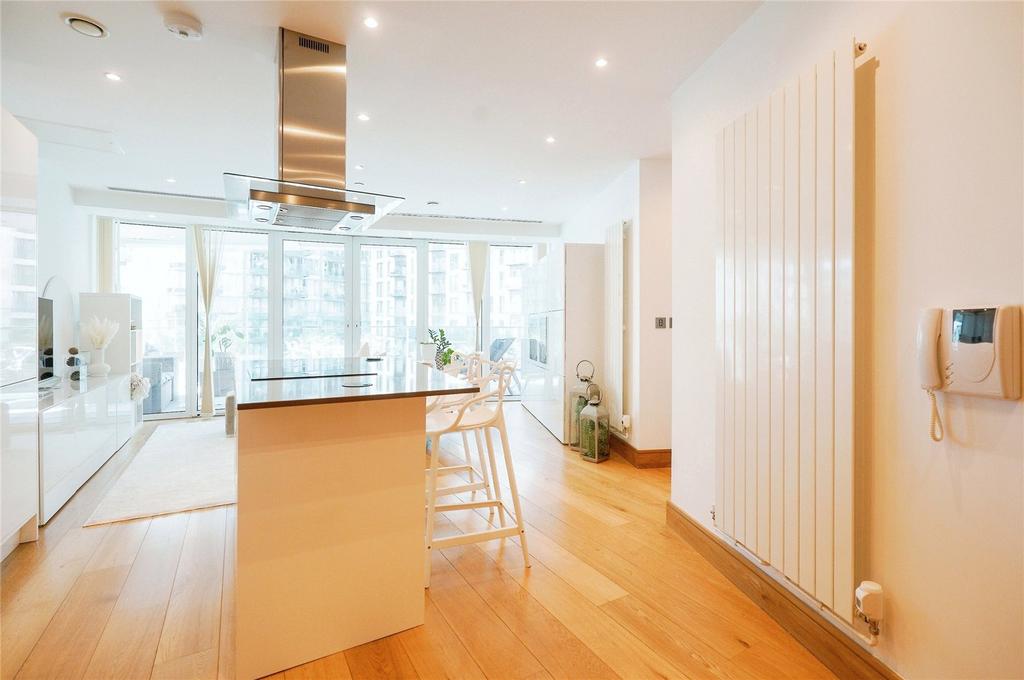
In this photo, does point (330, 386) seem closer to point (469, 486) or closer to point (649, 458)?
point (469, 486)

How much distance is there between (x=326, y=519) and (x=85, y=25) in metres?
2.54

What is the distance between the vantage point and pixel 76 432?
10.7 ft

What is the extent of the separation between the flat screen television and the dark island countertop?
247 cm

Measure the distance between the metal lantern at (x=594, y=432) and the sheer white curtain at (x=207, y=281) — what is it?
476 cm

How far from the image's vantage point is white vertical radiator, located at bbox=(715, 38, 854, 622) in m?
1.48

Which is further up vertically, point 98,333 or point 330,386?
point 98,333

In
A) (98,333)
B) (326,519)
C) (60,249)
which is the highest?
(60,249)

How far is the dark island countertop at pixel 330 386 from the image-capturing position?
1.56 meters

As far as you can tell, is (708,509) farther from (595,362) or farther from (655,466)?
(595,362)

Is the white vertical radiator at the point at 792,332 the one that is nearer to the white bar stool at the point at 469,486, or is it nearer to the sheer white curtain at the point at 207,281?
the white bar stool at the point at 469,486

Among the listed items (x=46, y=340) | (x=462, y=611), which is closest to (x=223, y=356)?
(x=46, y=340)

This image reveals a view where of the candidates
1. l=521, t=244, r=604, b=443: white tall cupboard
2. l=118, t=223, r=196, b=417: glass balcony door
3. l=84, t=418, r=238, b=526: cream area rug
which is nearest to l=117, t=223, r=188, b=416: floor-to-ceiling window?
l=118, t=223, r=196, b=417: glass balcony door

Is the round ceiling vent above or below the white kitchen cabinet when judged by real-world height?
above

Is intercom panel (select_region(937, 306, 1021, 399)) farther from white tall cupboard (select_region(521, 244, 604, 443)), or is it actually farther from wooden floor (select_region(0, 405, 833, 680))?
white tall cupboard (select_region(521, 244, 604, 443))
